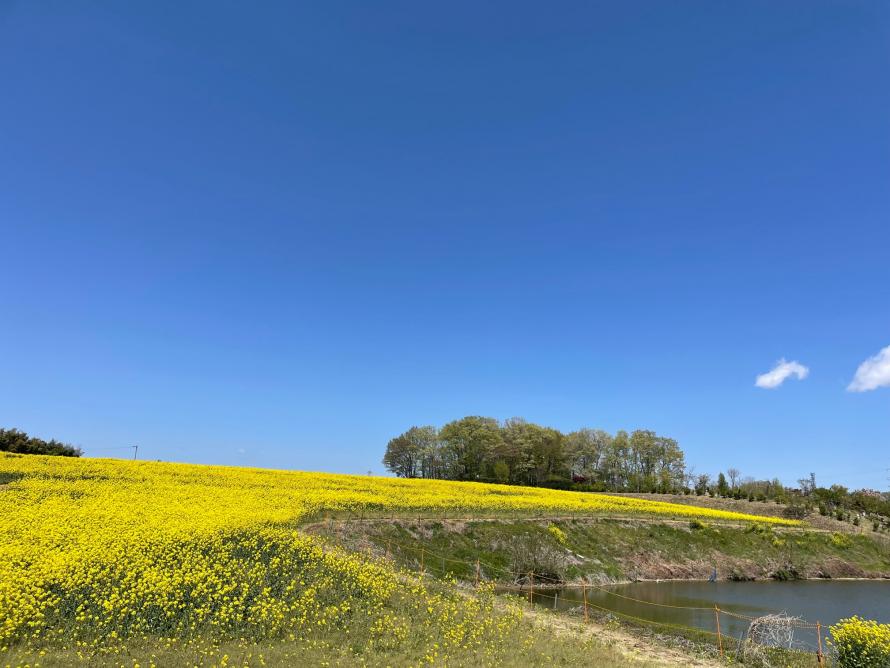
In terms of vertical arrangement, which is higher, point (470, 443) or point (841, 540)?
point (470, 443)

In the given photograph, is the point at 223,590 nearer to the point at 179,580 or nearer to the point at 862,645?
the point at 179,580

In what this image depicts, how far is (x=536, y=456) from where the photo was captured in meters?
92.4

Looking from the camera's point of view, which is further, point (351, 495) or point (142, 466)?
point (142, 466)

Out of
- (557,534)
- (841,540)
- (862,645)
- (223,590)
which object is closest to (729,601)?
(557,534)

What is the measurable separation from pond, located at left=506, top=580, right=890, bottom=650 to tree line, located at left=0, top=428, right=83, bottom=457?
44963 mm

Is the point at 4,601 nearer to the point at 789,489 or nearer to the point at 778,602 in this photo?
the point at 778,602

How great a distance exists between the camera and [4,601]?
1080 cm

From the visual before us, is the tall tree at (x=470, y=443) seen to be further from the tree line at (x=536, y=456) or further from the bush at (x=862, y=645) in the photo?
the bush at (x=862, y=645)

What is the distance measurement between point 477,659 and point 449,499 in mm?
27546

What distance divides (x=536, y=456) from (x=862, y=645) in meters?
83.1

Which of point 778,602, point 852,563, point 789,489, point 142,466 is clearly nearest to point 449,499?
point 778,602

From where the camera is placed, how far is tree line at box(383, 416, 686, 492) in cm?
9038

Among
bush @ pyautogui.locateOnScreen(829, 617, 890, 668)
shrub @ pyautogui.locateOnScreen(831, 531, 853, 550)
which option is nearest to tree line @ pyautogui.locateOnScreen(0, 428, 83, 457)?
bush @ pyautogui.locateOnScreen(829, 617, 890, 668)

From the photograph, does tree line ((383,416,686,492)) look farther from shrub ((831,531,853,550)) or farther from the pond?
the pond
